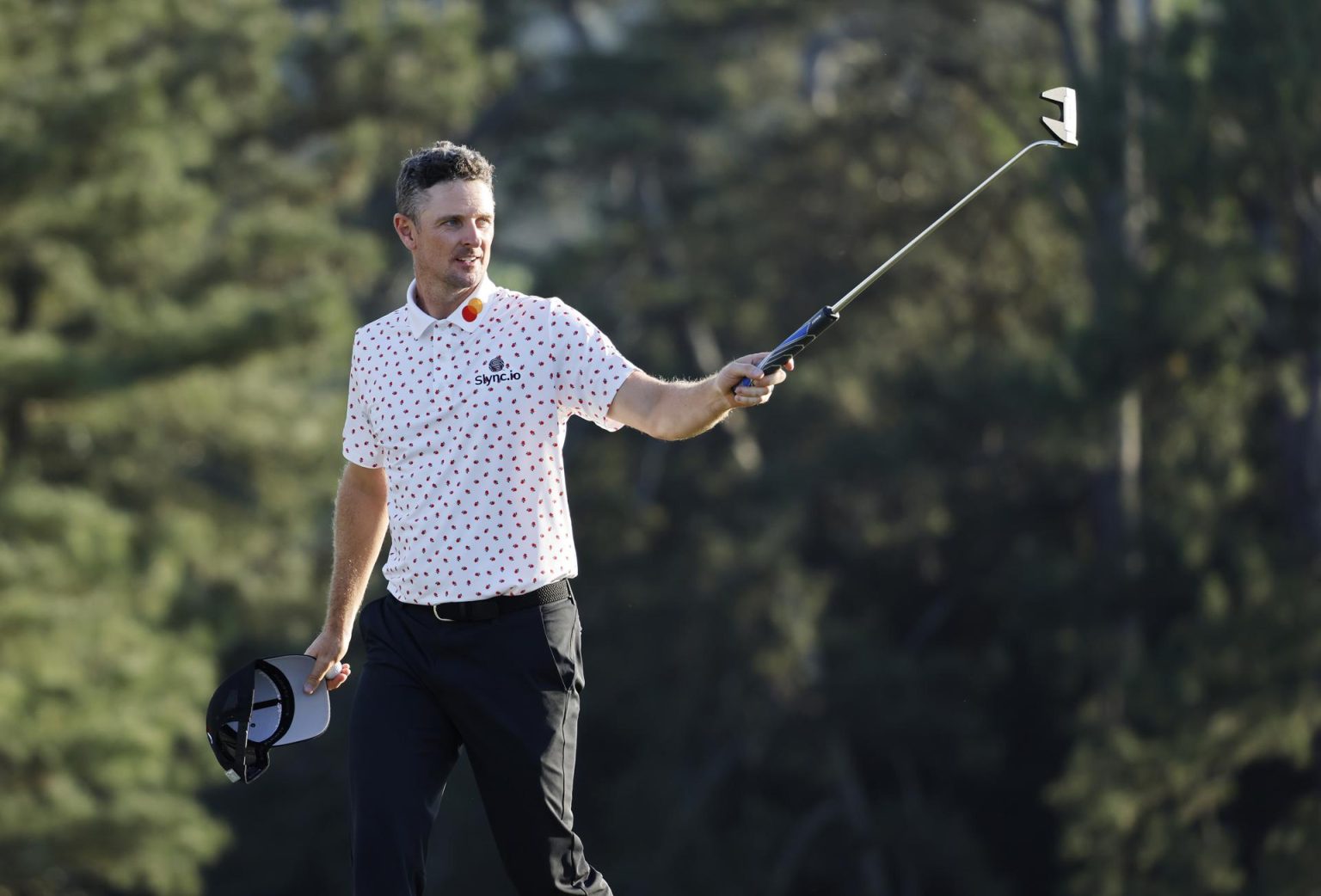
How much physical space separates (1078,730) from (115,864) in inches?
303

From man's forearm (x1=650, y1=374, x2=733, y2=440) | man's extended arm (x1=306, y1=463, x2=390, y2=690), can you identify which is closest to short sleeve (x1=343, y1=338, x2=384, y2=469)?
man's extended arm (x1=306, y1=463, x2=390, y2=690)

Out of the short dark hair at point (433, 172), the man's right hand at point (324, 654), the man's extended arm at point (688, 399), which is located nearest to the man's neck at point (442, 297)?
the short dark hair at point (433, 172)

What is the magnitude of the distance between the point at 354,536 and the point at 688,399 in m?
0.81

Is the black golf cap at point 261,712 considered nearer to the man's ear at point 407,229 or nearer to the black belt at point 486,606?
the black belt at point 486,606

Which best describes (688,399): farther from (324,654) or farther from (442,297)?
(324,654)

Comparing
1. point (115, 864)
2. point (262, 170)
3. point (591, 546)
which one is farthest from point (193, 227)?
point (591, 546)

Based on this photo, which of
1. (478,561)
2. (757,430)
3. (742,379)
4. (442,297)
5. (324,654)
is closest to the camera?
(742,379)

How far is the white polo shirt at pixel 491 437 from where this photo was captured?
11.9 feet

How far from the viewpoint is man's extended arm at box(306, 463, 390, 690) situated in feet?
13.0

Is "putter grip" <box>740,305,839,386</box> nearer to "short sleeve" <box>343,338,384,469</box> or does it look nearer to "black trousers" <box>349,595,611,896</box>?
"black trousers" <box>349,595,611,896</box>

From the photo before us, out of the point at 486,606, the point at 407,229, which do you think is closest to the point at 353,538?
the point at 486,606

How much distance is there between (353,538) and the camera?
3.99m

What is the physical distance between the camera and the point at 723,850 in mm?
21141

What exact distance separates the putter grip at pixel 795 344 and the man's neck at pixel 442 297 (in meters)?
0.58
